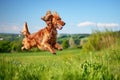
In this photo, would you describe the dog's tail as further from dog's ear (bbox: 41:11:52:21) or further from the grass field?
the grass field

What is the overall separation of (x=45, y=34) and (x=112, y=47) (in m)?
3.38

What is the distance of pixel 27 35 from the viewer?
5.07 meters

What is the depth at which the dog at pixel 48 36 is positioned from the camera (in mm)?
4656

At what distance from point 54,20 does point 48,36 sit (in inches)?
9.3

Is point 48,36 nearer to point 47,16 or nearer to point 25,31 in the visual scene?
point 47,16

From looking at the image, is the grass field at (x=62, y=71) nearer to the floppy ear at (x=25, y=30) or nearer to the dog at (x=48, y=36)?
the dog at (x=48, y=36)

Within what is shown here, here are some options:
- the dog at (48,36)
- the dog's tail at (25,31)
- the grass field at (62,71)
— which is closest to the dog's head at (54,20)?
the dog at (48,36)

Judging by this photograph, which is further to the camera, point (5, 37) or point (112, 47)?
point (112, 47)

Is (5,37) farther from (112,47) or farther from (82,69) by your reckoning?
(112,47)

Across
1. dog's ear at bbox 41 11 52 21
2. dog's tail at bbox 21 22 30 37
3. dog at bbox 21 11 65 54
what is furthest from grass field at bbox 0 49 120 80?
dog's ear at bbox 41 11 52 21

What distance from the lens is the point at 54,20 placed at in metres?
4.75

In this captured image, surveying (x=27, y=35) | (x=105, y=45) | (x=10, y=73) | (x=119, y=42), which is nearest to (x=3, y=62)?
(x=10, y=73)

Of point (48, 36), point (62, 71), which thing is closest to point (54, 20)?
point (48, 36)

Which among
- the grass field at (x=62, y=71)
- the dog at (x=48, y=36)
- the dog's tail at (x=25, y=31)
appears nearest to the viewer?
the dog at (x=48, y=36)
